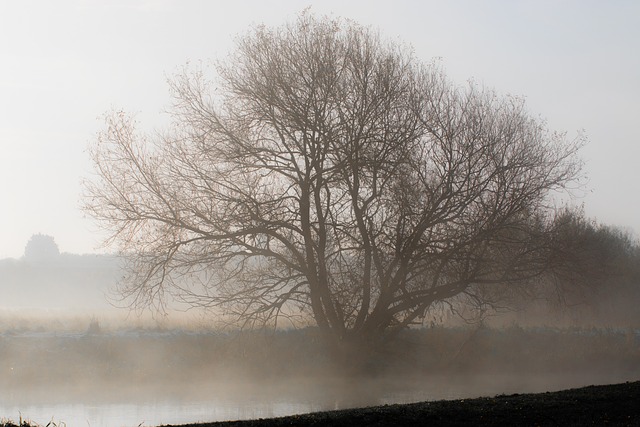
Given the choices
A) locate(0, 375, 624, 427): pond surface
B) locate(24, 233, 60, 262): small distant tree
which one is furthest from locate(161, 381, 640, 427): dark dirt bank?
locate(24, 233, 60, 262): small distant tree

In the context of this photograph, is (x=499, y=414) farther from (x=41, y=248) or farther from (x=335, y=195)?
(x=41, y=248)

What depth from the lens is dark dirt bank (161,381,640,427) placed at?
12.5 metres

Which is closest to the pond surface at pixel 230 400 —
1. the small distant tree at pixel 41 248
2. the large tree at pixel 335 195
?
the large tree at pixel 335 195

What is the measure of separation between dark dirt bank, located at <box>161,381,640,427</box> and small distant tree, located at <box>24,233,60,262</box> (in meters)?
116

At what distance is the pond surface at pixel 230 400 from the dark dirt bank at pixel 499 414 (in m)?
6.12

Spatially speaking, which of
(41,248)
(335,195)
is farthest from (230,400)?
(41,248)

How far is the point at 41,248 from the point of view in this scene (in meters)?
127

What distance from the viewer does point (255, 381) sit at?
26266 mm

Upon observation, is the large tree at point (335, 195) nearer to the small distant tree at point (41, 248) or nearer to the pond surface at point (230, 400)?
the pond surface at point (230, 400)

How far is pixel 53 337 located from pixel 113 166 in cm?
603

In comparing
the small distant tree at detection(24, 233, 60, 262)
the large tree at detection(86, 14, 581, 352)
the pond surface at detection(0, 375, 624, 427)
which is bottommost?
the pond surface at detection(0, 375, 624, 427)

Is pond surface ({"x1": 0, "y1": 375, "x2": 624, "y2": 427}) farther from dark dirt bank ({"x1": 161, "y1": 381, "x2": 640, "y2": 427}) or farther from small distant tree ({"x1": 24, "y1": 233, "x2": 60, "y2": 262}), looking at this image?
small distant tree ({"x1": 24, "y1": 233, "x2": 60, "y2": 262})

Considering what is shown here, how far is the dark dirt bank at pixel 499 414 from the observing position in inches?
494

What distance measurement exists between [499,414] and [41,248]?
120776 mm
